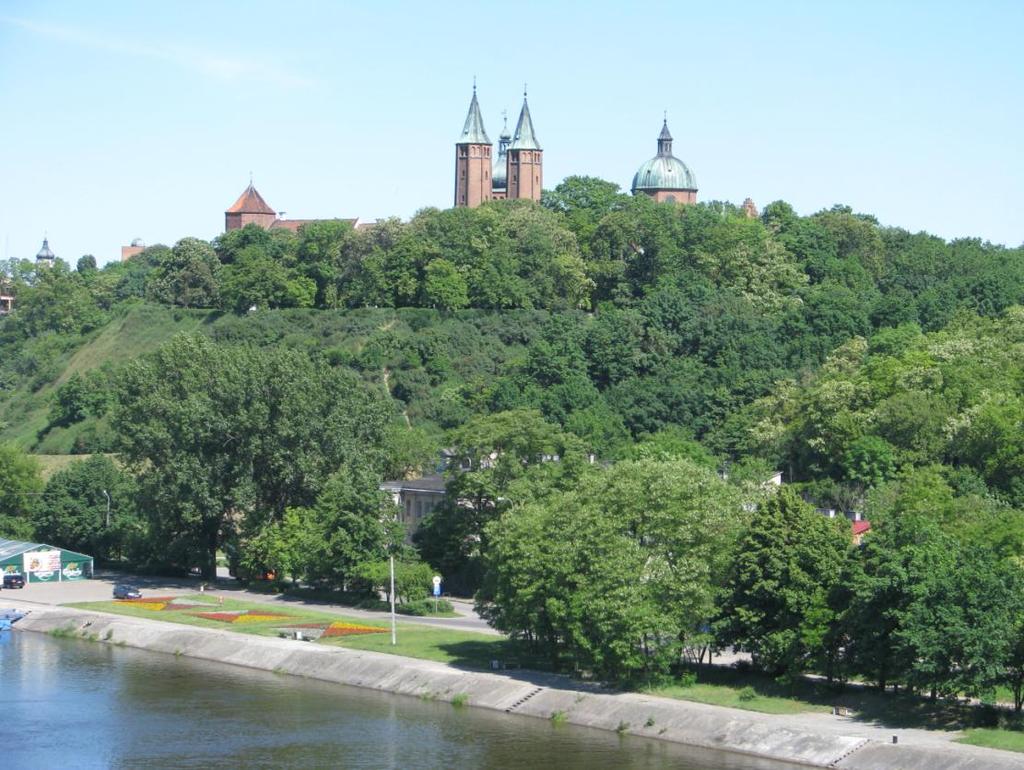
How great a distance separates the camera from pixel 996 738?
151 feet

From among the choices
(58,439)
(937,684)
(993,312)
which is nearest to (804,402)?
(993,312)

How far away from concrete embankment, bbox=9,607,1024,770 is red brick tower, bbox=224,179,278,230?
11379cm

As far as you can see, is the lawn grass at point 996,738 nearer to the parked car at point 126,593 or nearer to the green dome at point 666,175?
the parked car at point 126,593

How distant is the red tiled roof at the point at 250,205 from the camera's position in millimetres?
183875

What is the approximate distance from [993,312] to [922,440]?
101 feet

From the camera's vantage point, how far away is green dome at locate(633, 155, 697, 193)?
175 metres

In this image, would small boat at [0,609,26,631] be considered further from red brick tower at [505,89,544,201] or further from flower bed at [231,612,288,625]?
red brick tower at [505,89,544,201]

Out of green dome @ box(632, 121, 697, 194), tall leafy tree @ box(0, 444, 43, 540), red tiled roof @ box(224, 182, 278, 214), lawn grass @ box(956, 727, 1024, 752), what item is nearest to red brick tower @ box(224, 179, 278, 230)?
red tiled roof @ box(224, 182, 278, 214)

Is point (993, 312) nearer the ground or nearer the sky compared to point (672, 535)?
nearer the sky

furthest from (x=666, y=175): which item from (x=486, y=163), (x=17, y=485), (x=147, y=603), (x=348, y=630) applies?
(x=348, y=630)

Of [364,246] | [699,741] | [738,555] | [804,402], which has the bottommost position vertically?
[699,741]

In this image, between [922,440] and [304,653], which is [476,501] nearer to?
[304,653]

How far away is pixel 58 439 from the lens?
121625 millimetres

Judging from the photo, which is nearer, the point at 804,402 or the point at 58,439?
the point at 804,402
